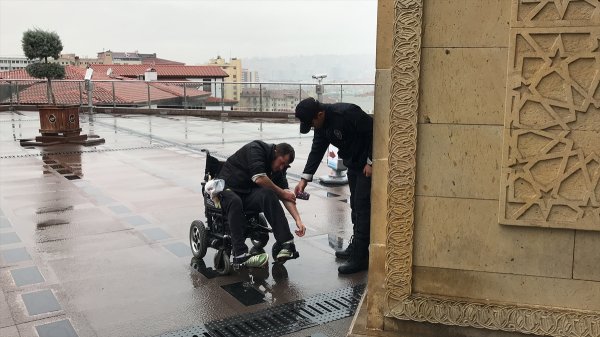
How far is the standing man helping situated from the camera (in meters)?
4.63

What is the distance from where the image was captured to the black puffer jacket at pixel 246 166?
4.64 meters

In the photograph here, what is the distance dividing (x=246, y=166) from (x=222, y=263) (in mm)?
816

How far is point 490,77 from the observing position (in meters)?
2.86

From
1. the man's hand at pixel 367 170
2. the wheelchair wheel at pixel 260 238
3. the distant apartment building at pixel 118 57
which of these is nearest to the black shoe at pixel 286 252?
the wheelchair wheel at pixel 260 238

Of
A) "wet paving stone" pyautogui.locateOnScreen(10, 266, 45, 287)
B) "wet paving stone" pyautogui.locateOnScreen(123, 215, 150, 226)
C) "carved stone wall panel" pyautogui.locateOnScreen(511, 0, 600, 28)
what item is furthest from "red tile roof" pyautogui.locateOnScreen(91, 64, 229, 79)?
"carved stone wall panel" pyautogui.locateOnScreen(511, 0, 600, 28)

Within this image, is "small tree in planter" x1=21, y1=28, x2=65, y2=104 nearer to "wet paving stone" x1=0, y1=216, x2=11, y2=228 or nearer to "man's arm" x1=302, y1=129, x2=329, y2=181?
"wet paving stone" x1=0, y1=216, x2=11, y2=228

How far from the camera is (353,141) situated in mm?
4730

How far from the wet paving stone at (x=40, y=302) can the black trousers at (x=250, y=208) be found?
4.36ft

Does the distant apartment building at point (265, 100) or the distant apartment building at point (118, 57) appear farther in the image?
the distant apartment building at point (118, 57)

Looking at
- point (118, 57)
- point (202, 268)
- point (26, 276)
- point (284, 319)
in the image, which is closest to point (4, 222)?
point (26, 276)

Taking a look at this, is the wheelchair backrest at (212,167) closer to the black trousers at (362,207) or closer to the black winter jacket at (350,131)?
the black winter jacket at (350,131)

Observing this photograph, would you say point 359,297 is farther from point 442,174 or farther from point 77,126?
point 77,126

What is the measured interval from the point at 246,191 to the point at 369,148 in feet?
3.46

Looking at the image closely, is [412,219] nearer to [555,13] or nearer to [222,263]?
[555,13]
